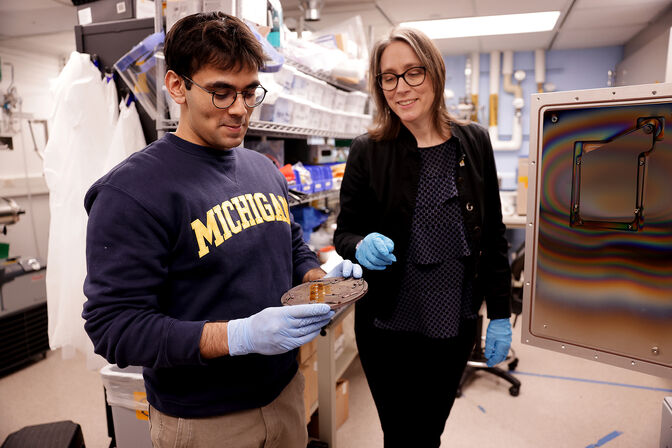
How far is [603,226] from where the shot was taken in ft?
3.72

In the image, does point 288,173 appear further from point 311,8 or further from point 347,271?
point 311,8

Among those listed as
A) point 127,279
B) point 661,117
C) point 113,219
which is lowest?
point 127,279

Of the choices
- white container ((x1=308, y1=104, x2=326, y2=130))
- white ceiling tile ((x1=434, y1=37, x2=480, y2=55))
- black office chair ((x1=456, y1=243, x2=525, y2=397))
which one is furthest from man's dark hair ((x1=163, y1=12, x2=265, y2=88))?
white ceiling tile ((x1=434, y1=37, x2=480, y2=55))

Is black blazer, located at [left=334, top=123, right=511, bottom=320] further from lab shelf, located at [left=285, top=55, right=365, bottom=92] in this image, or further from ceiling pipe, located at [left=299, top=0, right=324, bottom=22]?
ceiling pipe, located at [left=299, top=0, right=324, bottom=22]

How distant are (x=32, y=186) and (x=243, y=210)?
457cm

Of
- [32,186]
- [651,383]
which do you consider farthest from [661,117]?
[32,186]

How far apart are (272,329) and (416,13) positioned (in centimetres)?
384

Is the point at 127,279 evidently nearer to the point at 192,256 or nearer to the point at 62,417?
the point at 192,256

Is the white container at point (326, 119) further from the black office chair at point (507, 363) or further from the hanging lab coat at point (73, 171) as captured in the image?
the black office chair at point (507, 363)

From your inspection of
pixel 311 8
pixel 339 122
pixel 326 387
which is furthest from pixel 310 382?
pixel 311 8

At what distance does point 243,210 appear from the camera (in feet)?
3.57

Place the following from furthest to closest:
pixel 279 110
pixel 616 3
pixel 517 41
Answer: pixel 517 41 < pixel 616 3 < pixel 279 110

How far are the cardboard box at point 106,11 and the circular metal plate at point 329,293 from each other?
1.66m

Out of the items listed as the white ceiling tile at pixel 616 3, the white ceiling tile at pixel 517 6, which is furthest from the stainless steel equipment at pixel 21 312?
the white ceiling tile at pixel 616 3
